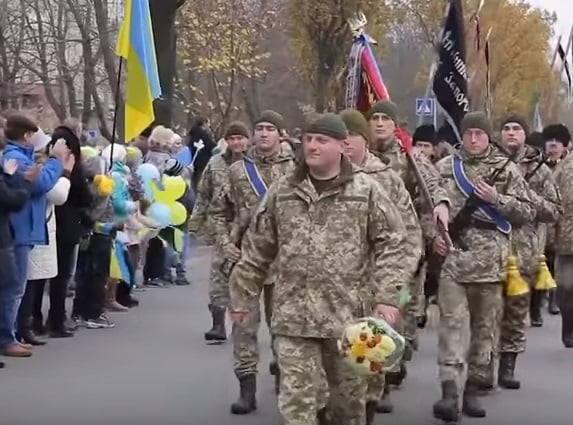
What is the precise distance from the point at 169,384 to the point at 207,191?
1.64 metres

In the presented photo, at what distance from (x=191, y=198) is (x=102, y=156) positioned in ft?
10.2

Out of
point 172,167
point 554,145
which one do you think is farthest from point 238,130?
point 172,167

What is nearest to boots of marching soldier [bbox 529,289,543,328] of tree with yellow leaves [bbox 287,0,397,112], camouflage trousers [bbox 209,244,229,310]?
camouflage trousers [bbox 209,244,229,310]

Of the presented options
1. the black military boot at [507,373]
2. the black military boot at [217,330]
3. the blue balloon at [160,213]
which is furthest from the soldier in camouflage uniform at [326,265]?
the blue balloon at [160,213]

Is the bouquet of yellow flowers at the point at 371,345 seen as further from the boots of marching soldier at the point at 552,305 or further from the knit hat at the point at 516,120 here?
the boots of marching soldier at the point at 552,305

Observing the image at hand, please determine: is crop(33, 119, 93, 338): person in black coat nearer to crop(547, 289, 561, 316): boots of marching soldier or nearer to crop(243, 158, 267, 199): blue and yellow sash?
crop(243, 158, 267, 199): blue and yellow sash

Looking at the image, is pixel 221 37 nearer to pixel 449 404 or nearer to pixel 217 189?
pixel 217 189

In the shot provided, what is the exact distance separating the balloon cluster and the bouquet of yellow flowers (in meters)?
8.20

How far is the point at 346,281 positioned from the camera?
6.41m

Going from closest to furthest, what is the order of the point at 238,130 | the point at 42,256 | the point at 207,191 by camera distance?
the point at 238,130
the point at 207,191
the point at 42,256

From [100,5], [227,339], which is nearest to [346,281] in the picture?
[227,339]

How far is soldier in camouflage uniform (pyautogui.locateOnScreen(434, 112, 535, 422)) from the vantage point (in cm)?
818

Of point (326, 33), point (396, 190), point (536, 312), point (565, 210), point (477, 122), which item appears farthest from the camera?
point (326, 33)

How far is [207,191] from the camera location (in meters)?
10.2
